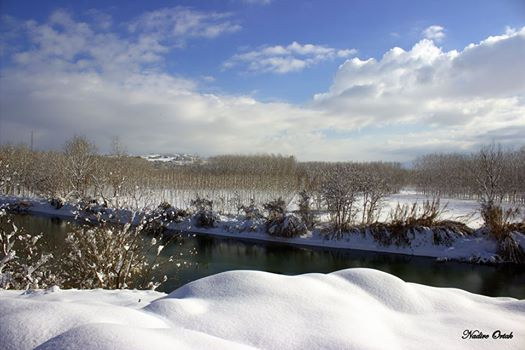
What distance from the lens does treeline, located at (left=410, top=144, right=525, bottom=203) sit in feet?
74.3

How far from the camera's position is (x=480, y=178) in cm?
2336

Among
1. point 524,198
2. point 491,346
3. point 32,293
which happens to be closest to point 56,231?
point 32,293

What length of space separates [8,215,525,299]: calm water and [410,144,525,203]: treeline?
830cm

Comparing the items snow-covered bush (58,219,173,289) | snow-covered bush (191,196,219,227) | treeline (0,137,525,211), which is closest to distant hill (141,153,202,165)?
treeline (0,137,525,211)

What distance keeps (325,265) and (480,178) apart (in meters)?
15.4

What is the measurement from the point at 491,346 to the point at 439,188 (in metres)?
39.2

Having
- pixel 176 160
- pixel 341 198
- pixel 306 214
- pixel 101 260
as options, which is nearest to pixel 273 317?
pixel 101 260

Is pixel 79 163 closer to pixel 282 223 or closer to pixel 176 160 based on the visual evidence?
pixel 282 223

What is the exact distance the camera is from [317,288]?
10.8ft

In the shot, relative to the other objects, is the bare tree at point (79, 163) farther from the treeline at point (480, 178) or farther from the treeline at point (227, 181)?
Answer: the treeline at point (480, 178)

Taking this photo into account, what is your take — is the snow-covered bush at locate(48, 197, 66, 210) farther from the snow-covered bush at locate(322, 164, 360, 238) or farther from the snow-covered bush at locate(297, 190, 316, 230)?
the snow-covered bush at locate(322, 164, 360, 238)

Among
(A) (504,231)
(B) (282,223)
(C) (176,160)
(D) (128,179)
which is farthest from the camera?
(C) (176,160)

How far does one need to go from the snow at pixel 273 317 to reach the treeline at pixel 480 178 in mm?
19171

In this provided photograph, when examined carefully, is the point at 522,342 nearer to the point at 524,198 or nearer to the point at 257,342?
the point at 257,342
